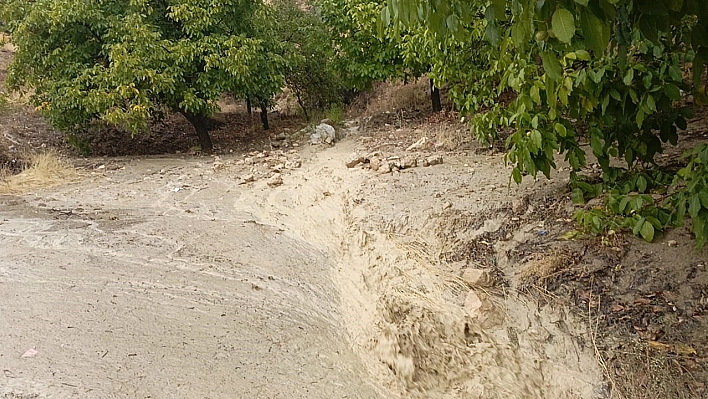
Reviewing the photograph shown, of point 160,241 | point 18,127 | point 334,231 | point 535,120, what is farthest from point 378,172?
point 18,127

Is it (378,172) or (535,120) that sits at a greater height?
(535,120)

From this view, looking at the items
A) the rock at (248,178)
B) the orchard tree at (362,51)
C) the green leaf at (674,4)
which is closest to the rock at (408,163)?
the rock at (248,178)

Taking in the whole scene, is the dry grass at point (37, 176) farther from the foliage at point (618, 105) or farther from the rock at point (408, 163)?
the foliage at point (618, 105)

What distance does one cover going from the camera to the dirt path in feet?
8.12

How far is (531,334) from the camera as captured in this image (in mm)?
2713

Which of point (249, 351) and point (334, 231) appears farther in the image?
point (334, 231)

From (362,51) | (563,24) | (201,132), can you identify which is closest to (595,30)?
(563,24)

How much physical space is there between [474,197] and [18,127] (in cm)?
786

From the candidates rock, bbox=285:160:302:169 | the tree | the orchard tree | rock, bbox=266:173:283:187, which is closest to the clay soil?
rock, bbox=266:173:283:187

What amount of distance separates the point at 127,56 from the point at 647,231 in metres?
6.08

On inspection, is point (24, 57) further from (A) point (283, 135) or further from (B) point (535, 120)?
(B) point (535, 120)

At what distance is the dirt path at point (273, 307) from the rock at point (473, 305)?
0.8 inches

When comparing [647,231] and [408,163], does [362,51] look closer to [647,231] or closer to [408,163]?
[408,163]

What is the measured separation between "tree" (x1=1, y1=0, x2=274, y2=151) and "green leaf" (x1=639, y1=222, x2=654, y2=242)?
18.5 feet
